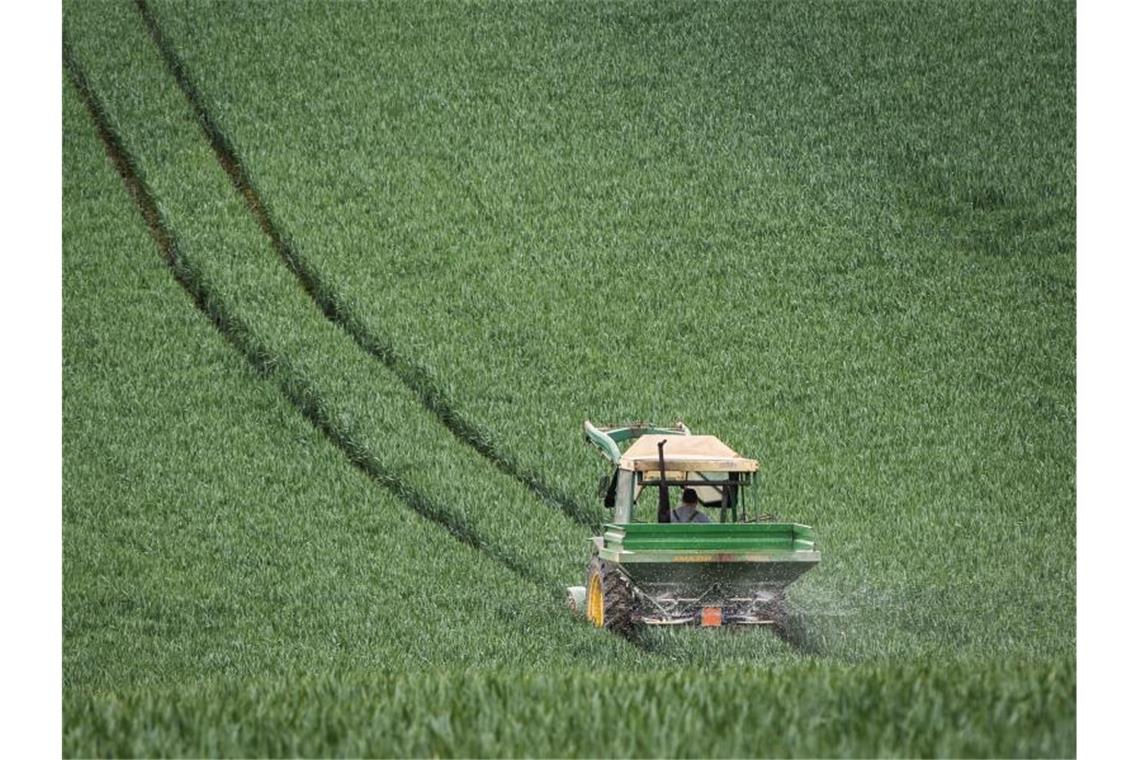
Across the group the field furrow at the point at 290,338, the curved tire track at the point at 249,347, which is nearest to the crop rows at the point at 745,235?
the field furrow at the point at 290,338

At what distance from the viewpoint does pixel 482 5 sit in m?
28.0

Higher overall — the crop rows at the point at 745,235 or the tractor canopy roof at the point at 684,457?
the crop rows at the point at 745,235

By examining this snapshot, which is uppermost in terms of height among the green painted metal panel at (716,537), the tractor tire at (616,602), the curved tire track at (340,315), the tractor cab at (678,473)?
the curved tire track at (340,315)

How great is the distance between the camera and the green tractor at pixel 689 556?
45.6 ft

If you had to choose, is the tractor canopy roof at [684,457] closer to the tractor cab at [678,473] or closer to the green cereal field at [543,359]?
the tractor cab at [678,473]

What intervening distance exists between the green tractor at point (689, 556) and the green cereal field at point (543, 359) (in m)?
0.31

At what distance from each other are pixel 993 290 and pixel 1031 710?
13279 millimetres

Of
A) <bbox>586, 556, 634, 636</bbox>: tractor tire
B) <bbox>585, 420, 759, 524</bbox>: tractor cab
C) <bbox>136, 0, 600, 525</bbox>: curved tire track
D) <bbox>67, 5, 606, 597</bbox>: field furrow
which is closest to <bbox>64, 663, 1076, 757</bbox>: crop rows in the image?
<bbox>586, 556, 634, 636</bbox>: tractor tire

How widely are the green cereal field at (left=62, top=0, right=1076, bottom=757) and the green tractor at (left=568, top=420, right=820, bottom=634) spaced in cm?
31

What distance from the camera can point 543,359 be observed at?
68.7 feet

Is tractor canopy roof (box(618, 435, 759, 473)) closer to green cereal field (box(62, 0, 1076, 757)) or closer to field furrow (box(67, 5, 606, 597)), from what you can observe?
green cereal field (box(62, 0, 1076, 757))

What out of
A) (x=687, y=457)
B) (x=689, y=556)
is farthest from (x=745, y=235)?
(x=689, y=556)

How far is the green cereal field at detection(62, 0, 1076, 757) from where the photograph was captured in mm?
10055

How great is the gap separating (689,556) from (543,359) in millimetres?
7338
